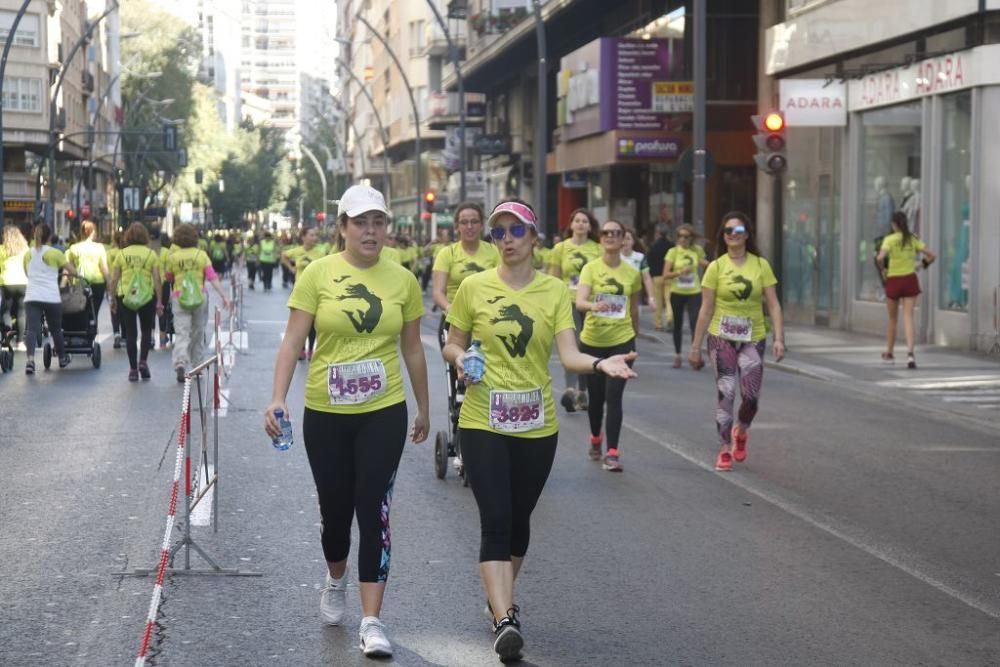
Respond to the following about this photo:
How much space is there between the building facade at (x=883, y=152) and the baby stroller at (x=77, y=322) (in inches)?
444

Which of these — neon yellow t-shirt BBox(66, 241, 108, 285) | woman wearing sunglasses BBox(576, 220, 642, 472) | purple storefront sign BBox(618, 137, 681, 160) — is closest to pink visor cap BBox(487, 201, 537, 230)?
woman wearing sunglasses BBox(576, 220, 642, 472)

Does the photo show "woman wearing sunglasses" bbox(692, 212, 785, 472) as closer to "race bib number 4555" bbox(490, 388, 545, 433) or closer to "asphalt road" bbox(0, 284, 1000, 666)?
"asphalt road" bbox(0, 284, 1000, 666)

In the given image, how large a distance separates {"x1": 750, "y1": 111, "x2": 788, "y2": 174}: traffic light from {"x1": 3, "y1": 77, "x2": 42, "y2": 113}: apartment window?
59.7 m

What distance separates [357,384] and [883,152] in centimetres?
2265

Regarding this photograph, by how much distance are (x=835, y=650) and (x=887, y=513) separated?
145 inches

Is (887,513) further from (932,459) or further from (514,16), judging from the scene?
(514,16)

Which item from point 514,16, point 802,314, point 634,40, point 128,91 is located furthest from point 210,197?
point 802,314

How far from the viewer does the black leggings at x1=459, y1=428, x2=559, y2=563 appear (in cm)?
651

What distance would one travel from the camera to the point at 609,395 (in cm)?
1165

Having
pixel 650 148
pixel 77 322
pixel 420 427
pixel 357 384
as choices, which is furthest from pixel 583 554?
pixel 650 148

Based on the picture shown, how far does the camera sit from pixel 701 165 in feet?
86.9

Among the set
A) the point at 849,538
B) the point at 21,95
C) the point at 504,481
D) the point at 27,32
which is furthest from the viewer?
the point at 27,32

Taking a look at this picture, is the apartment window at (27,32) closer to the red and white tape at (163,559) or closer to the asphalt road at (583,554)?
the asphalt road at (583,554)

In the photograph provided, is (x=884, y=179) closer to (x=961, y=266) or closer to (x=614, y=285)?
(x=961, y=266)
